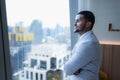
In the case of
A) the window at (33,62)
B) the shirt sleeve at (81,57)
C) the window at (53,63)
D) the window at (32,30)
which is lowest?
the window at (53,63)

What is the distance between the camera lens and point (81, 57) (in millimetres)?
1440

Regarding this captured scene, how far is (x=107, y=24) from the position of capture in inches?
81.5

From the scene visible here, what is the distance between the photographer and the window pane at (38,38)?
1420 mm

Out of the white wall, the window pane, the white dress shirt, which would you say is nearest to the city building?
the window pane

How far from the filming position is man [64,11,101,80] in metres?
1.45

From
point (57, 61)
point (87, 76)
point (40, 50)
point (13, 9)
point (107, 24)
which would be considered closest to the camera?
point (13, 9)

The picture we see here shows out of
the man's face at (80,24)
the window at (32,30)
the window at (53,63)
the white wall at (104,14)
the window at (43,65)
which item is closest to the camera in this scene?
the window at (32,30)

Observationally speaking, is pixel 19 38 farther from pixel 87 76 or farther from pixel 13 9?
pixel 87 76

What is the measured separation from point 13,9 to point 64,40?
0.78 m

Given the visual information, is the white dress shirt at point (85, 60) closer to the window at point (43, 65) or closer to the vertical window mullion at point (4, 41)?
the window at point (43, 65)

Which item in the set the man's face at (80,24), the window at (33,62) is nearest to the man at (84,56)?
the man's face at (80,24)

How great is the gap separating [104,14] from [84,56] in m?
0.82

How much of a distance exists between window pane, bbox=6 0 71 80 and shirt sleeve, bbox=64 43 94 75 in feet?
1.16

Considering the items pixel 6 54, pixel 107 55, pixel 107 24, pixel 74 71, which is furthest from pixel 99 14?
pixel 6 54
